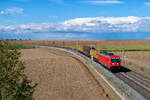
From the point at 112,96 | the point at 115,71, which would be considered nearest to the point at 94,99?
the point at 112,96

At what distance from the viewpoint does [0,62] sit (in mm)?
15977

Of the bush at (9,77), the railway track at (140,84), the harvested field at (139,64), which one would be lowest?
the harvested field at (139,64)

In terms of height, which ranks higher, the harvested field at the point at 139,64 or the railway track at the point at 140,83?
the railway track at the point at 140,83

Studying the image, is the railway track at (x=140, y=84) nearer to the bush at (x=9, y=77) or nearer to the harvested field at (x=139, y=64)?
the harvested field at (x=139, y=64)

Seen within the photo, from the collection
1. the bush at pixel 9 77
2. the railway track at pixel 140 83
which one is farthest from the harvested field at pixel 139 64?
the bush at pixel 9 77

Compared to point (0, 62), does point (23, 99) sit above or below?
below

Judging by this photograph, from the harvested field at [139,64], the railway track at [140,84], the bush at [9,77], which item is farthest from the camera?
the harvested field at [139,64]

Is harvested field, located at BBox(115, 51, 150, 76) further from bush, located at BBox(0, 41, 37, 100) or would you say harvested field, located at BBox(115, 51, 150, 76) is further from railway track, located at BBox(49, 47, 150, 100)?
bush, located at BBox(0, 41, 37, 100)

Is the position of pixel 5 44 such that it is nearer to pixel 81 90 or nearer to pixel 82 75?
pixel 81 90

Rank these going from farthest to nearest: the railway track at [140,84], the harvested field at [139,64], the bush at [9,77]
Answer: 1. the harvested field at [139,64]
2. the railway track at [140,84]
3. the bush at [9,77]

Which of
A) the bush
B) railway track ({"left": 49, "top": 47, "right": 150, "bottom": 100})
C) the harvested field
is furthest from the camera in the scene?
the harvested field

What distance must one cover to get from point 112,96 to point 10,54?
16.7 metres

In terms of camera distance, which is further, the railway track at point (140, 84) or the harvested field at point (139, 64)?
the harvested field at point (139, 64)

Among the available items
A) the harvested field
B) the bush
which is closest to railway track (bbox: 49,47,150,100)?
the harvested field
